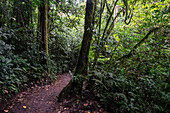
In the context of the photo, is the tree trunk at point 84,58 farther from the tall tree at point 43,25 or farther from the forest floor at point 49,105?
the tall tree at point 43,25

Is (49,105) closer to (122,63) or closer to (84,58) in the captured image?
(84,58)

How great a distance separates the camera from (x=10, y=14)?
23.7 ft

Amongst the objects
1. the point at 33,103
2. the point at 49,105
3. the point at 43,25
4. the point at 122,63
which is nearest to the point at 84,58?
the point at 122,63

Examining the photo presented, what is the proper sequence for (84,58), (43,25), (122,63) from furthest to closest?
(43,25) < (122,63) < (84,58)

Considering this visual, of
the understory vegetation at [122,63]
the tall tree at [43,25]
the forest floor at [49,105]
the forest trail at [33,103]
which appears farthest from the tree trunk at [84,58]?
the tall tree at [43,25]

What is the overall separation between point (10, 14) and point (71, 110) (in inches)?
287

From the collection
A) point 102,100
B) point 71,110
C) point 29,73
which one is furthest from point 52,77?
point 102,100

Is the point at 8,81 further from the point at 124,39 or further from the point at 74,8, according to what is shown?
the point at 74,8

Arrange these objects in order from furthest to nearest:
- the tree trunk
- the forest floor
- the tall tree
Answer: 1. the tall tree
2. the tree trunk
3. the forest floor

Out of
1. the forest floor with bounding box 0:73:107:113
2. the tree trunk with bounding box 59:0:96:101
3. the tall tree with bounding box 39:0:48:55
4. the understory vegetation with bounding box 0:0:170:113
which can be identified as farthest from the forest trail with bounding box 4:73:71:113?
the tall tree with bounding box 39:0:48:55

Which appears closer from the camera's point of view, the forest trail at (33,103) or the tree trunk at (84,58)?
the forest trail at (33,103)

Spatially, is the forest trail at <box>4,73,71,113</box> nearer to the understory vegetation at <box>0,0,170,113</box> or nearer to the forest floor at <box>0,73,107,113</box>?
the forest floor at <box>0,73,107,113</box>

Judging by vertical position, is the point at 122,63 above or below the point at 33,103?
above

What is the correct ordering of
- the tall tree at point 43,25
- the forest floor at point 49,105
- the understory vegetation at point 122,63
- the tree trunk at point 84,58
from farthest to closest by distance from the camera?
the tall tree at point 43,25, the tree trunk at point 84,58, the understory vegetation at point 122,63, the forest floor at point 49,105
